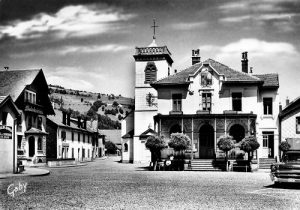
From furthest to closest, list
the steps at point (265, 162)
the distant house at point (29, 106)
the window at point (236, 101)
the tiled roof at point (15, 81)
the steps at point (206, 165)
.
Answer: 1. the distant house at point (29, 106)
2. the tiled roof at point (15, 81)
3. the window at point (236, 101)
4. the steps at point (265, 162)
5. the steps at point (206, 165)

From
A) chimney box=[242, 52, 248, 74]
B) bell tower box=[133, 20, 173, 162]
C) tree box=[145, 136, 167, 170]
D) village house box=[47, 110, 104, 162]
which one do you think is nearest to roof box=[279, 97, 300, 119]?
chimney box=[242, 52, 248, 74]

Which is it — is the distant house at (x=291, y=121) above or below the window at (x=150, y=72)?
below

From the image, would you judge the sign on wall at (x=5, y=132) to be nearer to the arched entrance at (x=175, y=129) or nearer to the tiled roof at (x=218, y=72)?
the arched entrance at (x=175, y=129)

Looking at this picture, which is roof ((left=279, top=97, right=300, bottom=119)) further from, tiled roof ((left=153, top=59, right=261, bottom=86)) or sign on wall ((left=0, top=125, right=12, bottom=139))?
sign on wall ((left=0, top=125, right=12, bottom=139))

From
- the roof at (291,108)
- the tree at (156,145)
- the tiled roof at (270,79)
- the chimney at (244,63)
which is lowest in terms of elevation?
the tree at (156,145)

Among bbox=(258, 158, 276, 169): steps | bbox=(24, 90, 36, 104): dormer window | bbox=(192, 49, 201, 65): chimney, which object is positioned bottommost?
bbox=(258, 158, 276, 169): steps

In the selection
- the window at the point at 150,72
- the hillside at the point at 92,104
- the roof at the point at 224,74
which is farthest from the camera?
the hillside at the point at 92,104

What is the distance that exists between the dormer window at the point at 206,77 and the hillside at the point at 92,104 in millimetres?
99046

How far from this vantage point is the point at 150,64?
53.0m

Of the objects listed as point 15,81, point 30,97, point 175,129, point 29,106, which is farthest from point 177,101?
point 15,81

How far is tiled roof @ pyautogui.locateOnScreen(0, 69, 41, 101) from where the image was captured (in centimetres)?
4530

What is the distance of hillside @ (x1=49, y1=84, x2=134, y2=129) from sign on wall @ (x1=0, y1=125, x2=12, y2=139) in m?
110

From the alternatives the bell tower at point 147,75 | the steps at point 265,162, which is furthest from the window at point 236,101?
the bell tower at point 147,75

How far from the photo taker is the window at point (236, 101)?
40938 millimetres
